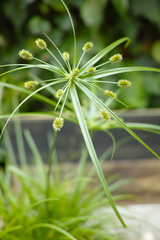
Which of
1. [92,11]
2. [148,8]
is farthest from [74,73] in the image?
[148,8]

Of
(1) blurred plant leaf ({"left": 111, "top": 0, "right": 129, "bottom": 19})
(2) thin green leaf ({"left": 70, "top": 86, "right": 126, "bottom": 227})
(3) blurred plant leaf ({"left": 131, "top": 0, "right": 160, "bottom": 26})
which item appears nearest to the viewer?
(2) thin green leaf ({"left": 70, "top": 86, "right": 126, "bottom": 227})

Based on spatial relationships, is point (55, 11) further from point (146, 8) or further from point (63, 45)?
point (146, 8)

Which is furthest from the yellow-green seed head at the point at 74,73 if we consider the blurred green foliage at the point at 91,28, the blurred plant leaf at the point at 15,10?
the blurred plant leaf at the point at 15,10

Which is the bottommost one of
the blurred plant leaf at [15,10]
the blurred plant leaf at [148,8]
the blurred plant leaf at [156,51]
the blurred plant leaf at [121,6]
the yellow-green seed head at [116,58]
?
the yellow-green seed head at [116,58]

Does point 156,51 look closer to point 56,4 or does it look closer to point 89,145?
point 56,4

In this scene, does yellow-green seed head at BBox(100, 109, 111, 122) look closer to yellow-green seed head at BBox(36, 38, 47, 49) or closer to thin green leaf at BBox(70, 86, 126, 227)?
thin green leaf at BBox(70, 86, 126, 227)

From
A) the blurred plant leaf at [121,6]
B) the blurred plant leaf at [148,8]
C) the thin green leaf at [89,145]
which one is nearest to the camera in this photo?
the thin green leaf at [89,145]

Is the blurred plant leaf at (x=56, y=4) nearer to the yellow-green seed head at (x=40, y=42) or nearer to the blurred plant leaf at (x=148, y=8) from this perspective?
the blurred plant leaf at (x=148, y=8)

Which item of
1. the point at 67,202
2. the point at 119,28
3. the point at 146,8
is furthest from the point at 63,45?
the point at 67,202

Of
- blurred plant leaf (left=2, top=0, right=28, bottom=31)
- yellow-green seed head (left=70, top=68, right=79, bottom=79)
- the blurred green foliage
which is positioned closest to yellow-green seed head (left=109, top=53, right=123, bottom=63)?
yellow-green seed head (left=70, top=68, right=79, bottom=79)
